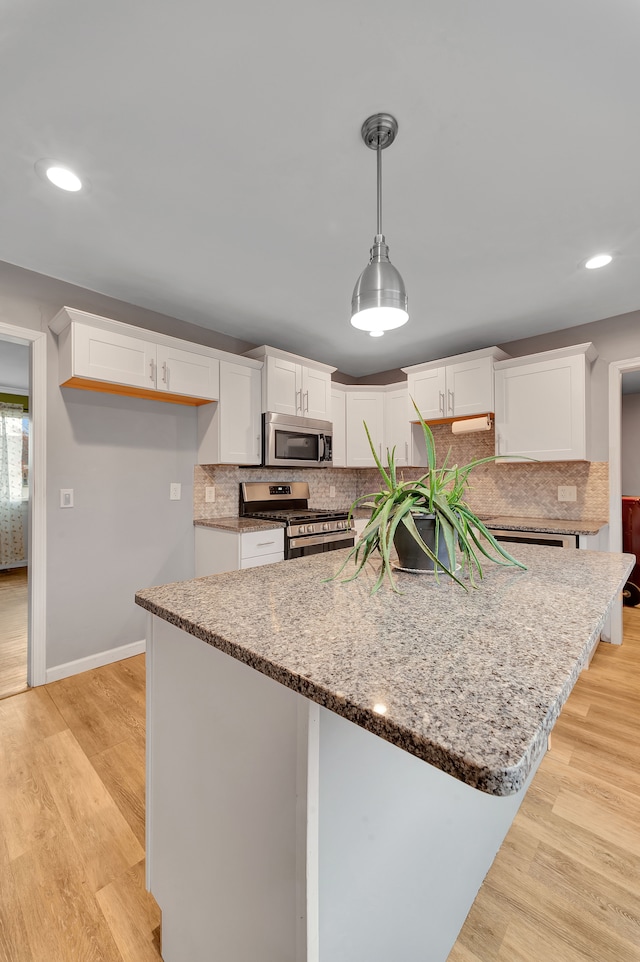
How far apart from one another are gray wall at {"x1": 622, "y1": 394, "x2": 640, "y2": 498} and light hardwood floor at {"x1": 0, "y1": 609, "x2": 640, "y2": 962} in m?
4.17

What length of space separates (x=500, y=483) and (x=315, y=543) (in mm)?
1690

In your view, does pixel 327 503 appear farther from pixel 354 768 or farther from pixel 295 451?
pixel 354 768

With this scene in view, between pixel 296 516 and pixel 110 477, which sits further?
pixel 296 516

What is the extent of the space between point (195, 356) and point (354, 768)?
8.81ft

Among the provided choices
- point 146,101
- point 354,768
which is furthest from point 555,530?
point 146,101

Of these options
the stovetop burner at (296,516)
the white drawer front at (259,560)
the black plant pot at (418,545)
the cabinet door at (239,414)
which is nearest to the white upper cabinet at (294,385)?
the cabinet door at (239,414)

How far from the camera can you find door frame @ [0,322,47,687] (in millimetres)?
2355

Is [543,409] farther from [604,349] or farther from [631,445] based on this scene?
[631,445]

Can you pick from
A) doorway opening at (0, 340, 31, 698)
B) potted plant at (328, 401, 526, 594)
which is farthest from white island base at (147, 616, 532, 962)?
doorway opening at (0, 340, 31, 698)

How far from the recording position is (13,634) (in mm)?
3096

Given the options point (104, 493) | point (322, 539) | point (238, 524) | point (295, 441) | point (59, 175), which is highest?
point (59, 175)

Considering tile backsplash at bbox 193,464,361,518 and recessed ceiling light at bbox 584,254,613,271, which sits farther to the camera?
tile backsplash at bbox 193,464,361,518

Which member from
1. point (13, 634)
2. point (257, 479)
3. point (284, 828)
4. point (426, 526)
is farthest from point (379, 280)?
point (13, 634)

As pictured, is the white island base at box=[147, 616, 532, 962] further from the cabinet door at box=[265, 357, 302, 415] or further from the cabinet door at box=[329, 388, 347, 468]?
the cabinet door at box=[329, 388, 347, 468]
